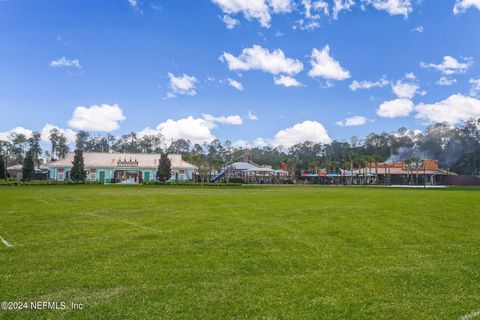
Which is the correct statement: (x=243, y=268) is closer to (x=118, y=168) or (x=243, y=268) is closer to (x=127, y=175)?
(x=118, y=168)

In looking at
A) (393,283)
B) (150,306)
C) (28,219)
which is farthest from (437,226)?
(28,219)

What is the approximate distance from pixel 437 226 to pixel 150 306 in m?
10.4

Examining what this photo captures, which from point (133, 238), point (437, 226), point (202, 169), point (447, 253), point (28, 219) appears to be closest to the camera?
point (447, 253)

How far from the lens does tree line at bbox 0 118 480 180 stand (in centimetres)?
9818

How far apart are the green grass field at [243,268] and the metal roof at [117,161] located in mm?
60275

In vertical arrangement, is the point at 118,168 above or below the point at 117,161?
below

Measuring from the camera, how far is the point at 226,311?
222 inches

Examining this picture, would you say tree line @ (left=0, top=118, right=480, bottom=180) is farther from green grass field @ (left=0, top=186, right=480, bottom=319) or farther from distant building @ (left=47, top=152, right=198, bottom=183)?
green grass field @ (left=0, top=186, right=480, bottom=319)

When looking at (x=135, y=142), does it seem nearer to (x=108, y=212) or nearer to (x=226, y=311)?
(x=108, y=212)

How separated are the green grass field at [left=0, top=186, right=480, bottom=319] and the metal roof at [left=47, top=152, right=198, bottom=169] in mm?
60275

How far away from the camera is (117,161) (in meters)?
73.9

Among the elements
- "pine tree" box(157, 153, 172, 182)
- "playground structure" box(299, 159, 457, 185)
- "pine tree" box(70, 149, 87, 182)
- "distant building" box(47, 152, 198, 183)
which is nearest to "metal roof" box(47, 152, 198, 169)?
"distant building" box(47, 152, 198, 183)

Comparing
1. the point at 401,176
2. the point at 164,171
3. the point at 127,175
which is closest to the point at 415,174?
the point at 401,176

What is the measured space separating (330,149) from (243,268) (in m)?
135
